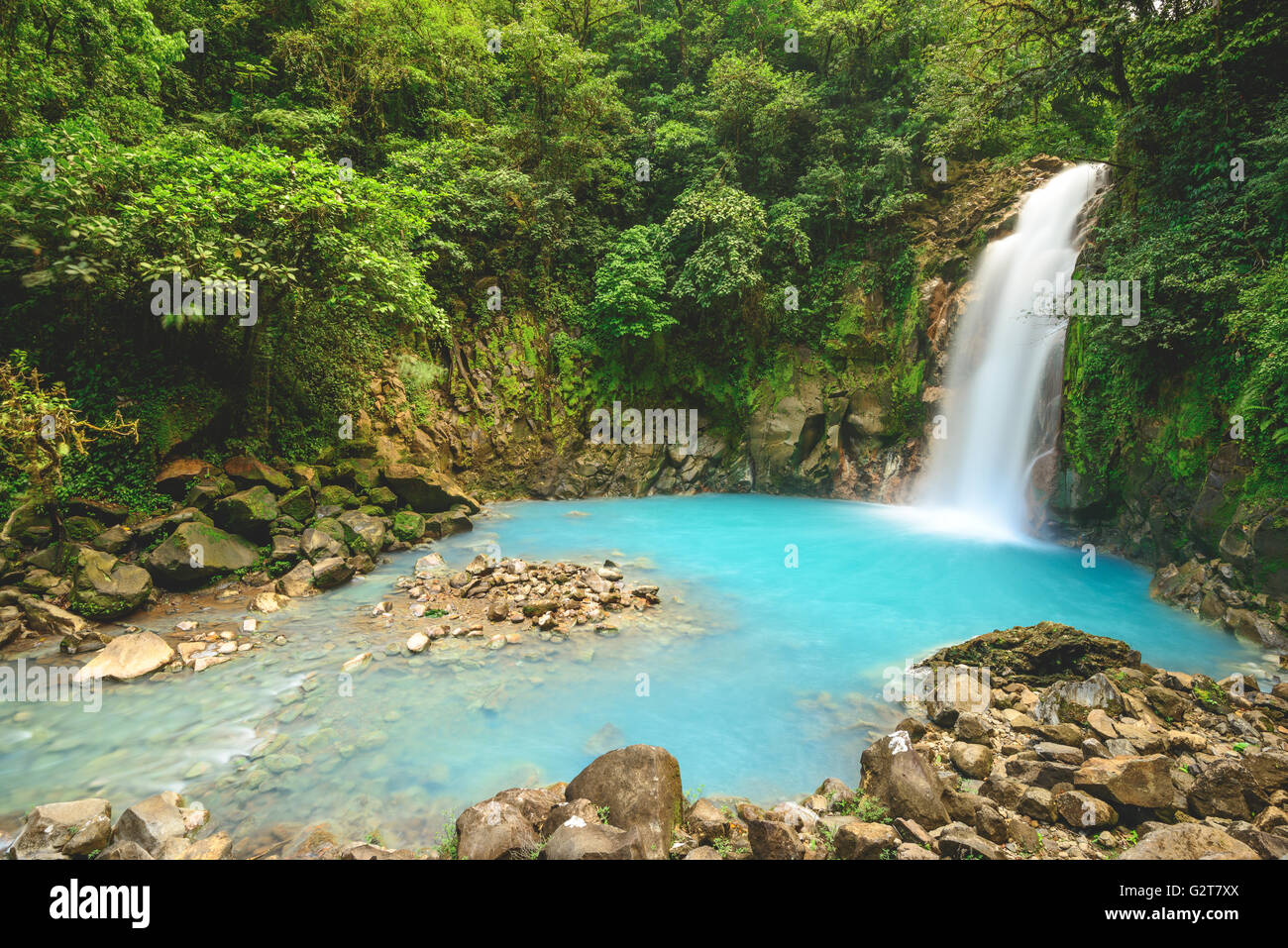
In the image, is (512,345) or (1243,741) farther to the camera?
(512,345)

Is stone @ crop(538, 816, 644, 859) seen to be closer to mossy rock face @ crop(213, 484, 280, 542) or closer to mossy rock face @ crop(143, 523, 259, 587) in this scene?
mossy rock face @ crop(143, 523, 259, 587)

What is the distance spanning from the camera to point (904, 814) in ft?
11.8

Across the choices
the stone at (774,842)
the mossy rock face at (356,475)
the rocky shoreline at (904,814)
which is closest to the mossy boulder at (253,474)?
the mossy rock face at (356,475)

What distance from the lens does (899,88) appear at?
58.3ft

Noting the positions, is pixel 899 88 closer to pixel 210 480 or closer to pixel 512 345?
pixel 512 345

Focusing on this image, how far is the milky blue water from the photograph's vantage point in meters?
4.25

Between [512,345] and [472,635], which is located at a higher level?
[512,345]

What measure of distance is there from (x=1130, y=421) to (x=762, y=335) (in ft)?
34.4

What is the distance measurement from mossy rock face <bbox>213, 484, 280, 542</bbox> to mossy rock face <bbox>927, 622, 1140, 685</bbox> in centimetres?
998

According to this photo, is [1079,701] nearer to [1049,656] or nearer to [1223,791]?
[1049,656]

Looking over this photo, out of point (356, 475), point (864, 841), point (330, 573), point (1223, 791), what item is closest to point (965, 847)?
point (864, 841)

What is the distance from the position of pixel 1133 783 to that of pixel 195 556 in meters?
10.3
